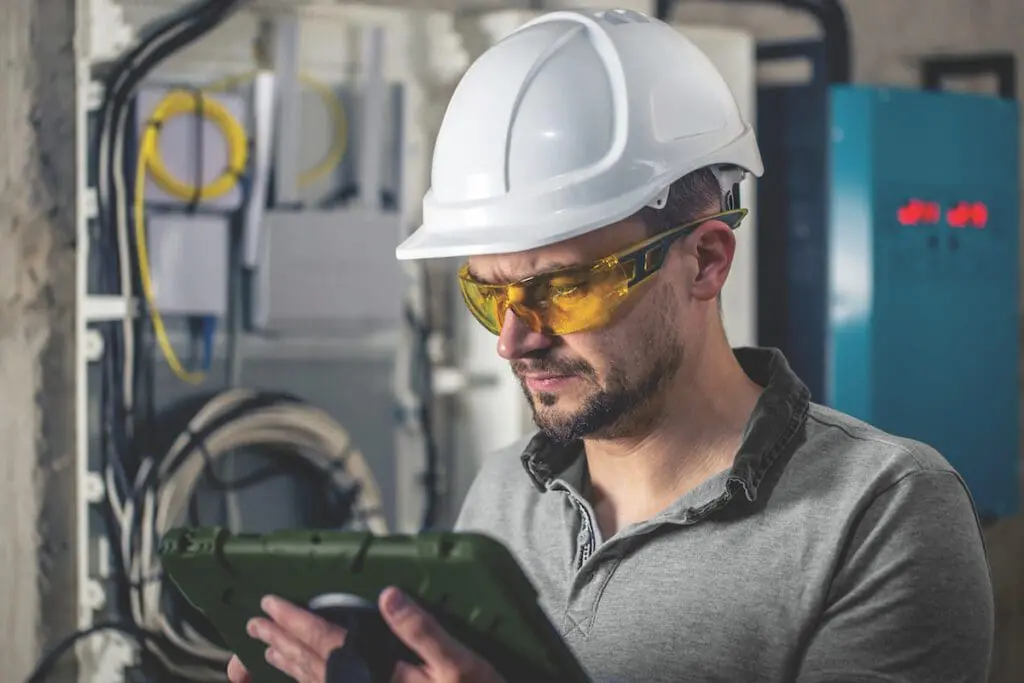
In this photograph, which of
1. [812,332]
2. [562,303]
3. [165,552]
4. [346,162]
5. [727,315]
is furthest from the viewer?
[812,332]

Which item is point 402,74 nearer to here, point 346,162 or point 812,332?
point 346,162

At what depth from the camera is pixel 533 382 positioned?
3.54 feet

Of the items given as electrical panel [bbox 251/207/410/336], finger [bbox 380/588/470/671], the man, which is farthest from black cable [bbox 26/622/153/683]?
finger [bbox 380/588/470/671]

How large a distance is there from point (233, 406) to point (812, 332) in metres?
1.02

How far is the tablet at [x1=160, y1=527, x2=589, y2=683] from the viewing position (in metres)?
0.81

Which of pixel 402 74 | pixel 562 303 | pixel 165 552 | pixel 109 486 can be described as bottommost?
pixel 109 486

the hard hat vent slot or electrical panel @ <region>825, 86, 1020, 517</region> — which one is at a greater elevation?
the hard hat vent slot

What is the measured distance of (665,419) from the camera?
1.09 m

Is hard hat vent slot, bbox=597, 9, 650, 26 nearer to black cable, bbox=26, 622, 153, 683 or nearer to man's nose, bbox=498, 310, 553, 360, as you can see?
man's nose, bbox=498, 310, 553, 360

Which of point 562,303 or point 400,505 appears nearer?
point 562,303

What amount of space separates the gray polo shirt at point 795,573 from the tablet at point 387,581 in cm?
16

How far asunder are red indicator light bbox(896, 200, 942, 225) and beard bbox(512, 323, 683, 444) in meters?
1.20

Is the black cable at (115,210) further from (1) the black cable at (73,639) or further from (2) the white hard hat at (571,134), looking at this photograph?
(2) the white hard hat at (571,134)

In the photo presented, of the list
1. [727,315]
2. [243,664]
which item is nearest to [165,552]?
[243,664]
